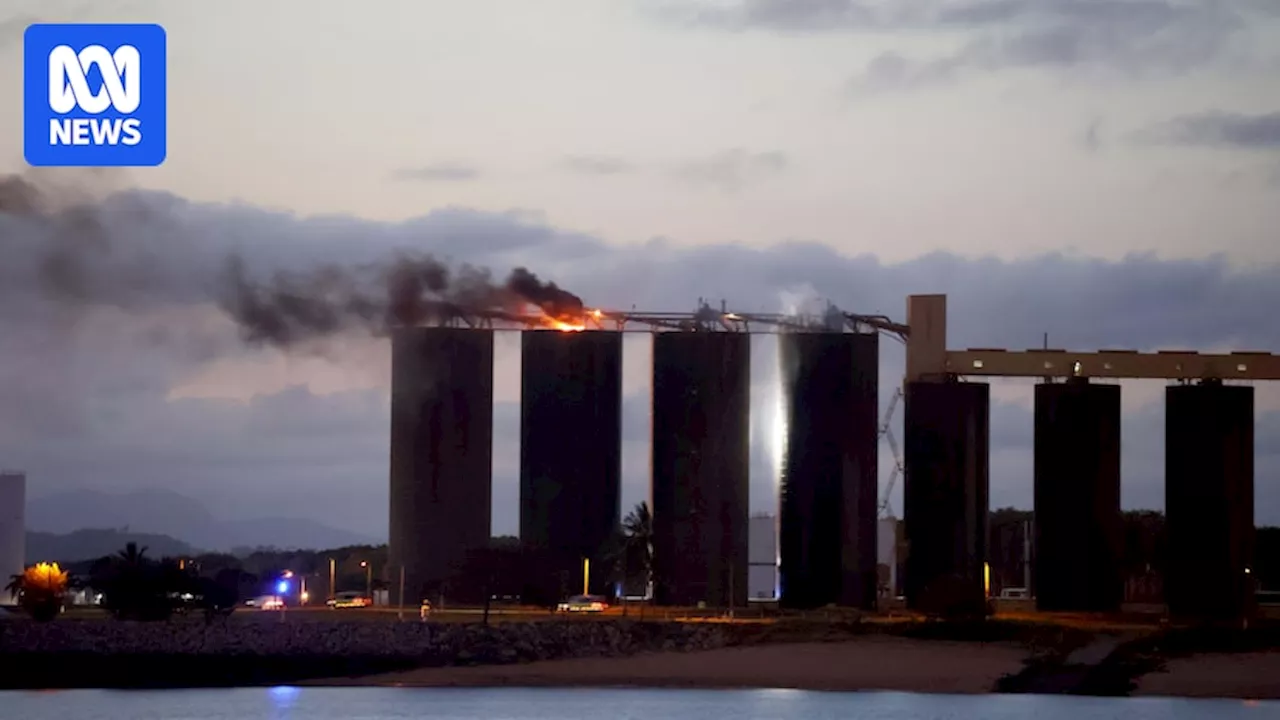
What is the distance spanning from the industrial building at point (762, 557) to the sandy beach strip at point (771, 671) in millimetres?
26951

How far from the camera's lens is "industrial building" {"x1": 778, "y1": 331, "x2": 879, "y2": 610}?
106 metres

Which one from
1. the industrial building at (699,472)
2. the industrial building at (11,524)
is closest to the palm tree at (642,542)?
the industrial building at (699,472)

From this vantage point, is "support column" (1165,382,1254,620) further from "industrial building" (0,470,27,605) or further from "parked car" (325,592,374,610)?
"industrial building" (0,470,27,605)

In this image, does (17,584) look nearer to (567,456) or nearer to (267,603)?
(267,603)

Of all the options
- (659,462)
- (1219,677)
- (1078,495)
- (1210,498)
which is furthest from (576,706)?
(1210,498)

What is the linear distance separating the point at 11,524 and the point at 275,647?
3798 cm

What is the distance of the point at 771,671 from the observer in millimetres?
88188

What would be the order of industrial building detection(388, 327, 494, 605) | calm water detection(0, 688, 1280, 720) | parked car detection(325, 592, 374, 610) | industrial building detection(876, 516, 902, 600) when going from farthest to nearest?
industrial building detection(876, 516, 902, 600)
parked car detection(325, 592, 374, 610)
industrial building detection(388, 327, 494, 605)
calm water detection(0, 688, 1280, 720)

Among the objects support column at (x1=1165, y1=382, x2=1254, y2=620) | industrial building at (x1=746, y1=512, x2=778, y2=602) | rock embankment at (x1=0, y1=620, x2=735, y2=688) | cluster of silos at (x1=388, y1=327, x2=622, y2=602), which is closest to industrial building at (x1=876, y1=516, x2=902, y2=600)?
industrial building at (x1=746, y1=512, x2=778, y2=602)

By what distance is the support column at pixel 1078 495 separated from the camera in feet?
327

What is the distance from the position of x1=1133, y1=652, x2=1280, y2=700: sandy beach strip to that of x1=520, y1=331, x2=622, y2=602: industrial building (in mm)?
30691

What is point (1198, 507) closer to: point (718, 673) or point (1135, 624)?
point (1135, 624)

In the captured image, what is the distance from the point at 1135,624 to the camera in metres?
98.0

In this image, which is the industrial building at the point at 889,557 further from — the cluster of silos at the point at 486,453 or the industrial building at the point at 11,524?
the industrial building at the point at 11,524
